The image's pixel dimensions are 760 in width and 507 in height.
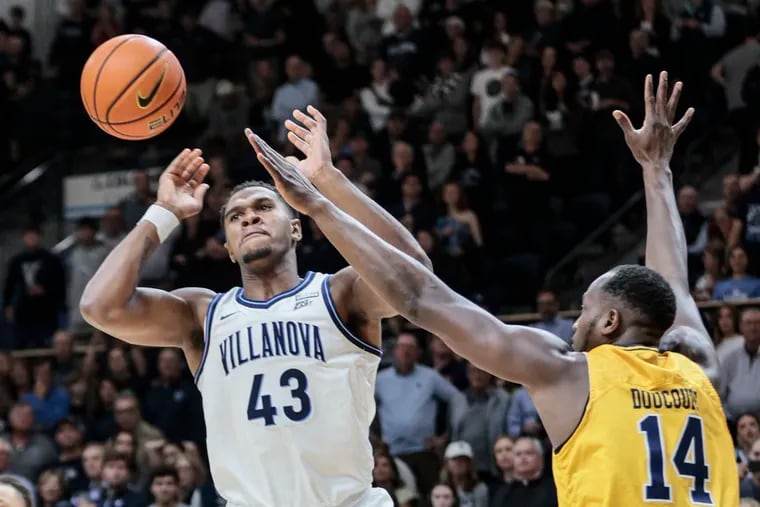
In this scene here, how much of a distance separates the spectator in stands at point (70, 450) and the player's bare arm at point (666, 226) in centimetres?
812

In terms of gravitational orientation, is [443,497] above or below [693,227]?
below

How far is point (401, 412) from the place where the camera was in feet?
39.0

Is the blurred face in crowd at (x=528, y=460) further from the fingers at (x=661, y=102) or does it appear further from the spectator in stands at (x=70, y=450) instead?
the fingers at (x=661, y=102)

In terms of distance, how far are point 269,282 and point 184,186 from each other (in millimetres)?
579

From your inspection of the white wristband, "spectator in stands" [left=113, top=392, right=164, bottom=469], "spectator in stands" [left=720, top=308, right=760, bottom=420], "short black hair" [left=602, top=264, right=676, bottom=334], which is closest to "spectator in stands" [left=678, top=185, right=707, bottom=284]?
"spectator in stands" [left=720, top=308, right=760, bottom=420]

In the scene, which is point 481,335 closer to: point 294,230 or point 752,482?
point 294,230

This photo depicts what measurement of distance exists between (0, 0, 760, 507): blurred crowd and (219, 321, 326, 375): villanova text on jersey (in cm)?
470

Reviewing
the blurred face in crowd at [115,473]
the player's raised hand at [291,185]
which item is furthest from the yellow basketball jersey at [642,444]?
the blurred face in crowd at [115,473]

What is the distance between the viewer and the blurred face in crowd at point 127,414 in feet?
42.1

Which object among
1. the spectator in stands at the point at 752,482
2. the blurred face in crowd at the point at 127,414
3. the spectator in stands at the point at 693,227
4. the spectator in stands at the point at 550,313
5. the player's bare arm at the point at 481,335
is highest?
the spectator in stands at the point at 693,227

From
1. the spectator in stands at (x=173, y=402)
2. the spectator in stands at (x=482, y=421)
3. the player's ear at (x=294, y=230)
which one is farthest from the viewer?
the spectator in stands at (x=173, y=402)

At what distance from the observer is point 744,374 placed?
10.8 m

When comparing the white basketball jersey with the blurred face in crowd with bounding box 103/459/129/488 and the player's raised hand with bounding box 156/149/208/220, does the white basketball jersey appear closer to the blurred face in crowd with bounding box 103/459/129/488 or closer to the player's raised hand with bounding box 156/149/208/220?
the player's raised hand with bounding box 156/149/208/220

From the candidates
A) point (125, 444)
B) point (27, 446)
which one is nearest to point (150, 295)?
point (125, 444)
